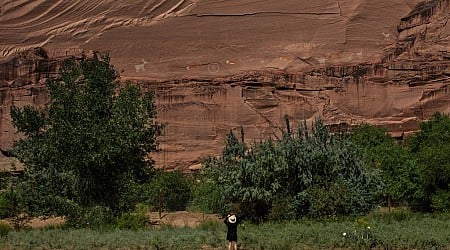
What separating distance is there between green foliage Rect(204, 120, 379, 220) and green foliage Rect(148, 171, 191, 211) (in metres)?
9.41

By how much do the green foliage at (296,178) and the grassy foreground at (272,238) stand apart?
4.78m

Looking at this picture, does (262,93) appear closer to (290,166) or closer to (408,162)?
(408,162)

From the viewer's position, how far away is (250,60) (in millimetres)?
42875

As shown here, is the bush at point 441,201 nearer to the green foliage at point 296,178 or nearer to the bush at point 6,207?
the green foliage at point 296,178

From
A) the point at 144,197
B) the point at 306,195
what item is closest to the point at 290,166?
the point at 306,195

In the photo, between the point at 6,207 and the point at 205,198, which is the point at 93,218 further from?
the point at 205,198

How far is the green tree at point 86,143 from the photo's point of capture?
17.7 meters

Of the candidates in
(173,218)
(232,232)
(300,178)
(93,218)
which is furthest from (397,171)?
(232,232)

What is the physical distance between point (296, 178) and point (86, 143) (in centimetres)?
689

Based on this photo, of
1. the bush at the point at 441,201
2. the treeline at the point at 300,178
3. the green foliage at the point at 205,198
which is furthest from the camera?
the green foliage at the point at 205,198

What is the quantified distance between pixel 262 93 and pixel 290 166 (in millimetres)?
19668

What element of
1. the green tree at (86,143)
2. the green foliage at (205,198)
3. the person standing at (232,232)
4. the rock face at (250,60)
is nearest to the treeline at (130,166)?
the green tree at (86,143)

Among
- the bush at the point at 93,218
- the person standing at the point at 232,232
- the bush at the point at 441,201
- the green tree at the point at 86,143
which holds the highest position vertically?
the green tree at the point at 86,143

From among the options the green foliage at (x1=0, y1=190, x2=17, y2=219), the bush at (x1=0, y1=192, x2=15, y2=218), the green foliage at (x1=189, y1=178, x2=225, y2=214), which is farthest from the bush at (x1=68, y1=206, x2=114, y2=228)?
the bush at (x1=0, y1=192, x2=15, y2=218)
